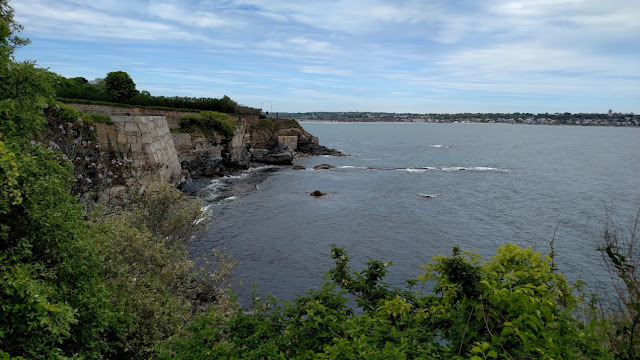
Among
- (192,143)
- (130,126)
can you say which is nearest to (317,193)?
(192,143)

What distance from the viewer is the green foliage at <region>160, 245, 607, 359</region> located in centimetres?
684

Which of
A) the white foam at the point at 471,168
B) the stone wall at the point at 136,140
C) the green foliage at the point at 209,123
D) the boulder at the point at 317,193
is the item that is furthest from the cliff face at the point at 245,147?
the white foam at the point at 471,168

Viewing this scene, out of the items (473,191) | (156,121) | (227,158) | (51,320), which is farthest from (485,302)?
(227,158)

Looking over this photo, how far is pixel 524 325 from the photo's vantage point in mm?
6926

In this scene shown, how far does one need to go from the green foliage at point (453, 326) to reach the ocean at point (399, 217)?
5228mm

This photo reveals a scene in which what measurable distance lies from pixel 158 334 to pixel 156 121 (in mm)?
40257

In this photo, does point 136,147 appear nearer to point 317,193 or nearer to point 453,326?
point 317,193

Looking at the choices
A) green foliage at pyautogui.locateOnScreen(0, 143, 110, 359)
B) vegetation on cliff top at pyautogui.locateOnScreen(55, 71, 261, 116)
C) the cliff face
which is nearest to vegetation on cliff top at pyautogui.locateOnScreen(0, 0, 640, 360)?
green foliage at pyautogui.locateOnScreen(0, 143, 110, 359)

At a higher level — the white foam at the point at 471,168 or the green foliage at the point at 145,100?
the green foliage at the point at 145,100

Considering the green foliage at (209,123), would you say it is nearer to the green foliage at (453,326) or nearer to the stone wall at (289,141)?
the stone wall at (289,141)

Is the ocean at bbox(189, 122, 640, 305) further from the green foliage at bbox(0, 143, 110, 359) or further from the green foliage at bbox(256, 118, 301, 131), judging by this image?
the green foliage at bbox(256, 118, 301, 131)

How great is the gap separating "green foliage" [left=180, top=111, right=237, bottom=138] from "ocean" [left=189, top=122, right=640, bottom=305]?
29.7 ft

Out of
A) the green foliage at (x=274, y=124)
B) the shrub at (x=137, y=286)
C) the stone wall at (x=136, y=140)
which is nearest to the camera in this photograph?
the shrub at (x=137, y=286)

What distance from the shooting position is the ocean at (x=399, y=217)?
31.1 meters
